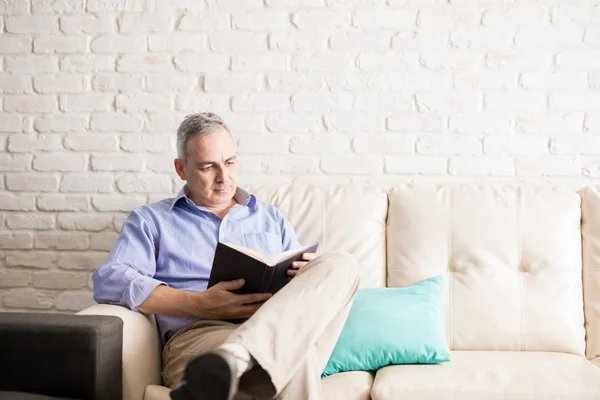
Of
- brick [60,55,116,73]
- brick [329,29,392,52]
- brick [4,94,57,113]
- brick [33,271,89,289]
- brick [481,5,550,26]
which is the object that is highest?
brick [481,5,550,26]

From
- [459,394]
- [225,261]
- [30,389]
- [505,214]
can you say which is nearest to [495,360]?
[459,394]

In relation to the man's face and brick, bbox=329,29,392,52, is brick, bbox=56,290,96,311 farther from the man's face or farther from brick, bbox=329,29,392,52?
brick, bbox=329,29,392,52

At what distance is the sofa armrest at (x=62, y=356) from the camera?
1729 millimetres

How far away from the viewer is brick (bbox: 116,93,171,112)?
2.79 metres

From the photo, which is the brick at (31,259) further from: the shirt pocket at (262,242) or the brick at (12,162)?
the shirt pocket at (262,242)

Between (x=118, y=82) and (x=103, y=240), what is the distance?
0.67m

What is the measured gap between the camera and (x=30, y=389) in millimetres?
1777

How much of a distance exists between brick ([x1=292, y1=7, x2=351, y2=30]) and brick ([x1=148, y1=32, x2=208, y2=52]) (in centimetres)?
40

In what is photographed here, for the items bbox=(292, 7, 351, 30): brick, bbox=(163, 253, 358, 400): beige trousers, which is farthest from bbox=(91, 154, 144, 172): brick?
bbox=(163, 253, 358, 400): beige trousers

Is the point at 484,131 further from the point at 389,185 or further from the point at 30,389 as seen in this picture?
the point at 30,389

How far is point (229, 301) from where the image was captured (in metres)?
1.89

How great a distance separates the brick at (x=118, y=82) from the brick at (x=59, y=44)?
0.15 meters

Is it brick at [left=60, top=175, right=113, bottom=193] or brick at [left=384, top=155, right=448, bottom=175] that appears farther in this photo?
brick at [left=60, top=175, right=113, bottom=193]

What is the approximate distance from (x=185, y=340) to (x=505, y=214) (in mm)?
1169
